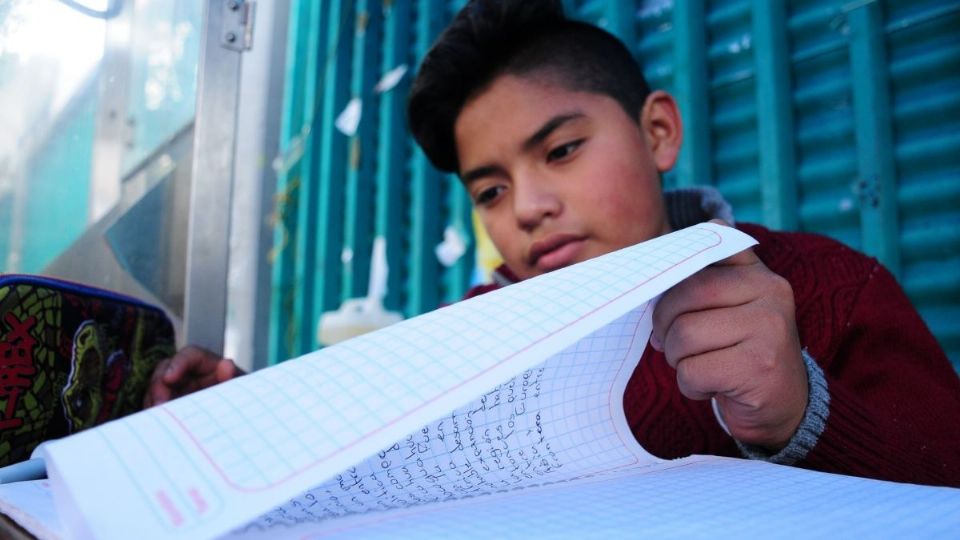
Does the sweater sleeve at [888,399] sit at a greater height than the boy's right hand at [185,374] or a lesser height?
greater

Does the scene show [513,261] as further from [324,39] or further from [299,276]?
[324,39]

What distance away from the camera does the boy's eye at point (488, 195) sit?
0.95 metres

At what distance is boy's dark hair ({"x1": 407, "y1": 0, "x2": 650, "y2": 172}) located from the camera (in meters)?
0.96

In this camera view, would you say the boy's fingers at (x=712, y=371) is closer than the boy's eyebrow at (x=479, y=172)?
Yes

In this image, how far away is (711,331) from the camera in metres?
0.39

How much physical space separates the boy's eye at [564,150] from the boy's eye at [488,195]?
111mm

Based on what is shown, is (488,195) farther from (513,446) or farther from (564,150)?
(513,446)

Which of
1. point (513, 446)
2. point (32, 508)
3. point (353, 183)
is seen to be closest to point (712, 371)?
point (513, 446)

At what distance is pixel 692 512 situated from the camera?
0.96 ft

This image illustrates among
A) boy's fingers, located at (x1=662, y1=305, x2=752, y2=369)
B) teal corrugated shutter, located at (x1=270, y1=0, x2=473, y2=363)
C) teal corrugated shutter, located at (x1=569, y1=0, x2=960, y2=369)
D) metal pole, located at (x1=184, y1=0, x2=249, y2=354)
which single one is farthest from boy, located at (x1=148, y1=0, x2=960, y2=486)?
teal corrugated shutter, located at (x1=270, y1=0, x2=473, y2=363)

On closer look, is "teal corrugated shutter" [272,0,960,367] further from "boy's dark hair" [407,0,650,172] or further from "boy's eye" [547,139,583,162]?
"boy's eye" [547,139,583,162]

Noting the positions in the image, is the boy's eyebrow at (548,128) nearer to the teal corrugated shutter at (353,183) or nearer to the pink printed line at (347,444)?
the pink printed line at (347,444)

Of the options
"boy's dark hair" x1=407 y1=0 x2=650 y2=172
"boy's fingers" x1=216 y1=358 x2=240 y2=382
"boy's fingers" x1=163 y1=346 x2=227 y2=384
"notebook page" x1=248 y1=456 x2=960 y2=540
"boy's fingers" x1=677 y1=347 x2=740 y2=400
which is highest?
"boy's dark hair" x1=407 y1=0 x2=650 y2=172

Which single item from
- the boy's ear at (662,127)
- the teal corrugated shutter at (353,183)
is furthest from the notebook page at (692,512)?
the teal corrugated shutter at (353,183)
